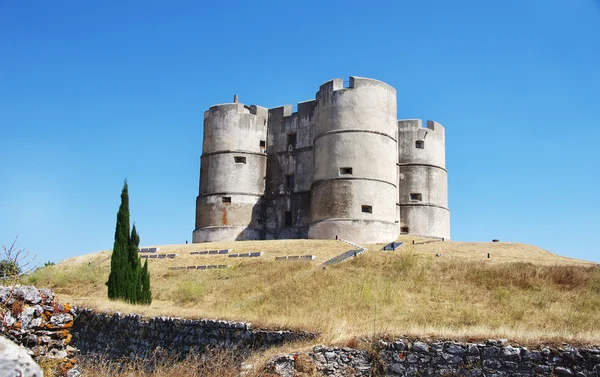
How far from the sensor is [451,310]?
17.2 metres

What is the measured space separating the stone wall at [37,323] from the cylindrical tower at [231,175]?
103ft

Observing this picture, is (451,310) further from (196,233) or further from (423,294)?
(196,233)

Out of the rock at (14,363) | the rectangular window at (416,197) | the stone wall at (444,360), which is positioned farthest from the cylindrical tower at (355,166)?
the rock at (14,363)

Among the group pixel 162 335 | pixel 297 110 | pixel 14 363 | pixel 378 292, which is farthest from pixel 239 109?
pixel 14 363

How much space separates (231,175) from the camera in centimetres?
3906

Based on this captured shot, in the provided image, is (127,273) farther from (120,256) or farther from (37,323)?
(37,323)

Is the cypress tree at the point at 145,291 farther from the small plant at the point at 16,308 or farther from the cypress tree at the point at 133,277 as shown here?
the small plant at the point at 16,308

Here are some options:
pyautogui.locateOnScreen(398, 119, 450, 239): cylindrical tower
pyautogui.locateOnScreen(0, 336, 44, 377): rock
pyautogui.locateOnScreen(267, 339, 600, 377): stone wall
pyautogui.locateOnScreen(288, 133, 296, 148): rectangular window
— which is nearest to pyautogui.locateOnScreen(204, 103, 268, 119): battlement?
pyautogui.locateOnScreen(288, 133, 296, 148): rectangular window

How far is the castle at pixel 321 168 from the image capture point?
3478 centimetres

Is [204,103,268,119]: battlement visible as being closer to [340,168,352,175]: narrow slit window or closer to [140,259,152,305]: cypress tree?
[340,168,352,175]: narrow slit window

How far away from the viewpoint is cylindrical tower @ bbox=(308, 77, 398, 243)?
34125 mm

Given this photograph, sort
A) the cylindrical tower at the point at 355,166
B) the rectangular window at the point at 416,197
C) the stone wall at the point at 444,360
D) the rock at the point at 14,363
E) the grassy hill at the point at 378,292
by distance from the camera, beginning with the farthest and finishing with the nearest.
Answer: the rectangular window at the point at 416,197, the cylindrical tower at the point at 355,166, the grassy hill at the point at 378,292, the stone wall at the point at 444,360, the rock at the point at 14,363

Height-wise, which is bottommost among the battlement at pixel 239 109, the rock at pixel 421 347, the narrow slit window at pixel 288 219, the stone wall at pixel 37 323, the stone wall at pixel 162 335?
the stone wall at pixel 162 335

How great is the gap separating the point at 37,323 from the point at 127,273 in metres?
14.3
